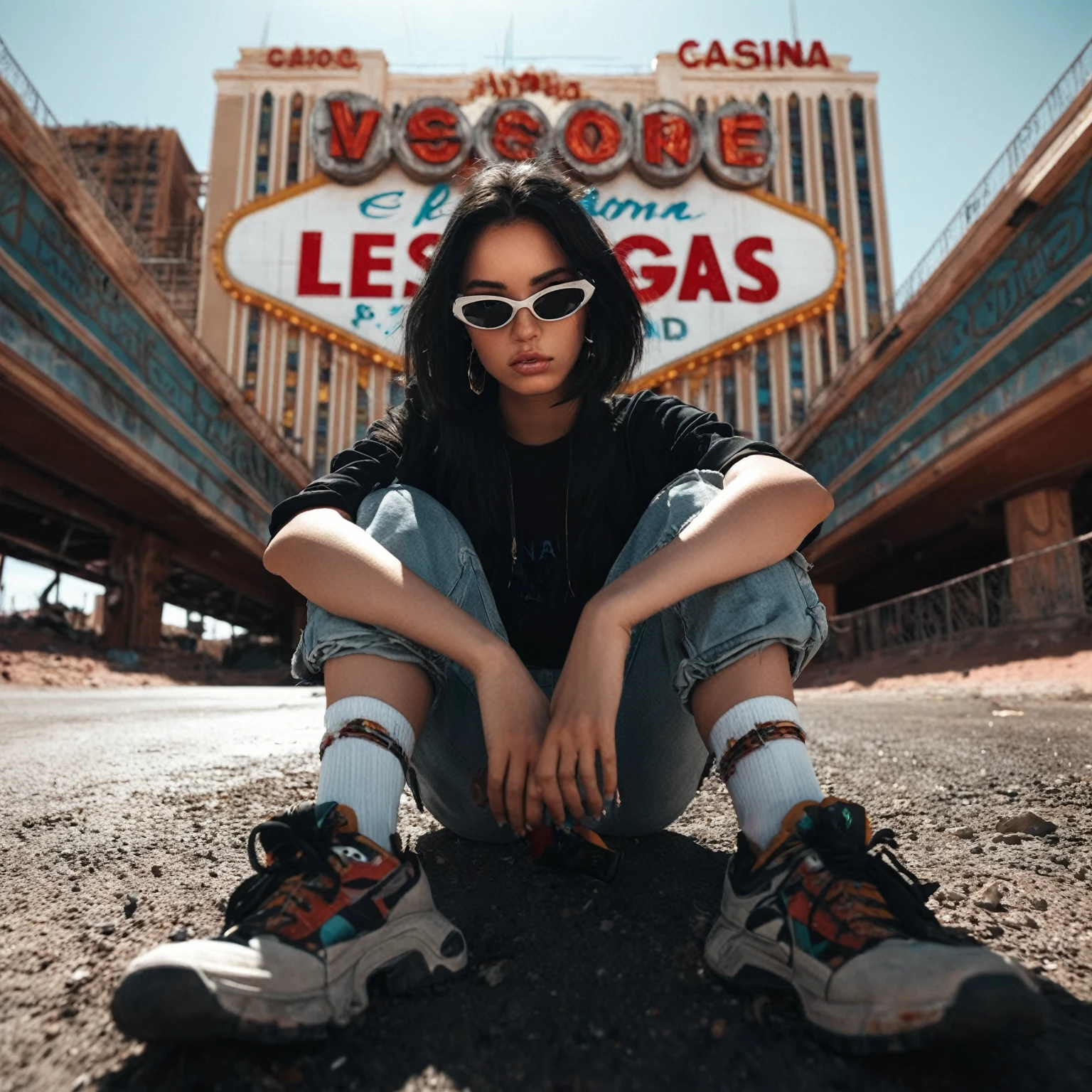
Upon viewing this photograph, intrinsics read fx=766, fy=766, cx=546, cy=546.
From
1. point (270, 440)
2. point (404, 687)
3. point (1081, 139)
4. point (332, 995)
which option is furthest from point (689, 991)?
point (270, 440)

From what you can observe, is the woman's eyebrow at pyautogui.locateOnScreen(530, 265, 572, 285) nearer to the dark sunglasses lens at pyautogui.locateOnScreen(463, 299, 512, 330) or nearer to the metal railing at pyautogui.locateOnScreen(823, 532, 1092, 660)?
the dark sunglasses lens at pyautogui.locateOnScreen(463, 299, 512, 330)

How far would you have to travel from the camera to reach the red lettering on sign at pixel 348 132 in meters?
23.0

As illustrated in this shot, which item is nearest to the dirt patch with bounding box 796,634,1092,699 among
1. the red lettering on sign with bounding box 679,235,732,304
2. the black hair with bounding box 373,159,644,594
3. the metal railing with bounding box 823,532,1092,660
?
the metal railing with bounding box 823,532,1092,660

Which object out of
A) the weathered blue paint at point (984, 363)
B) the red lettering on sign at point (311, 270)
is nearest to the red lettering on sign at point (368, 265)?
the red lettering on sign at point (311, 270)

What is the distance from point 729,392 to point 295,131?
2083 cm

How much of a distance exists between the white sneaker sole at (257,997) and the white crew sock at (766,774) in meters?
0.46

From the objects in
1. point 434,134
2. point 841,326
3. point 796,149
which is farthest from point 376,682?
point 796,149

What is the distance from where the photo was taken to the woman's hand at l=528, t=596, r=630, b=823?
40.6 inches

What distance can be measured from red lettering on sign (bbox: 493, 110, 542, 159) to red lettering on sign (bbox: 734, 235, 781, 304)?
23.1ft

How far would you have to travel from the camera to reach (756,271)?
23719 mm

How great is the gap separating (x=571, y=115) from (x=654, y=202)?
362 cm

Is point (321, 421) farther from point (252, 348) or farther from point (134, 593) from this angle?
point (134, 593)

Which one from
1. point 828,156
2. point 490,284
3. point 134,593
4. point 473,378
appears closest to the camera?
point 490,284

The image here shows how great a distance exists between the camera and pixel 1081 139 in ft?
25.9
